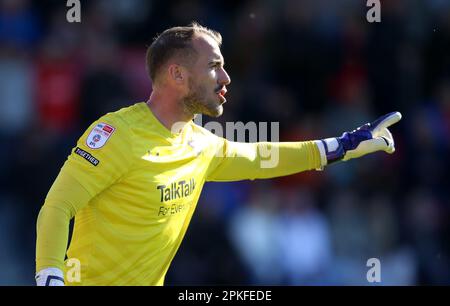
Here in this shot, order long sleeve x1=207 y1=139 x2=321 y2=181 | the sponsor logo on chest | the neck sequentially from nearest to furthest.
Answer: the sponsor logo on chest → the neck → long sleeve x1=207 y1=139 x2=321 y2=181

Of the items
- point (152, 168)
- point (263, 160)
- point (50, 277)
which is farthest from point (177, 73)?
point (50, 277)

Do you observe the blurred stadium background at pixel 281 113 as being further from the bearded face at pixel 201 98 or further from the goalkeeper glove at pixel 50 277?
the goalkeeper glove at pixel 50 277

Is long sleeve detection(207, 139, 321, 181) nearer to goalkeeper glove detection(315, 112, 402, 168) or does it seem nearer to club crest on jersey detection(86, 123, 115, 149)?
goalkeeper glove detection(315, 112, 402, 168)

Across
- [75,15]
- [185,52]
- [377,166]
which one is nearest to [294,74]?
[377,166]

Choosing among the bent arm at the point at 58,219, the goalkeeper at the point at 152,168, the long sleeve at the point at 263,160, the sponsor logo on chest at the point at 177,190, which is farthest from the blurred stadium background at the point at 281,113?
the bent arm at the point at 58,219

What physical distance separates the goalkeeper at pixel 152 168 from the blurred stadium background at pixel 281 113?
4.01 meters

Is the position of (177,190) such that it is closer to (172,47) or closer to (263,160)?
(263,160)

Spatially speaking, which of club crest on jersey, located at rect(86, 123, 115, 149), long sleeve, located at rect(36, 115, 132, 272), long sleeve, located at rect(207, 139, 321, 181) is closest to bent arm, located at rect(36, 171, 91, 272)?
long sleeve, located at rect(36, 115, 132, 272)

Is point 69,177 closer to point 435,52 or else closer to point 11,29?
point 11,29

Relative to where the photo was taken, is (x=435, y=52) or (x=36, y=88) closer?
(x=36, y=88)

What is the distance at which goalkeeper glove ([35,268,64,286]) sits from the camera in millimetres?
5590

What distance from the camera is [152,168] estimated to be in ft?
20.3

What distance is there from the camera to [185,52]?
6527mm
